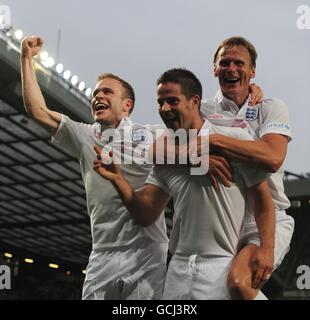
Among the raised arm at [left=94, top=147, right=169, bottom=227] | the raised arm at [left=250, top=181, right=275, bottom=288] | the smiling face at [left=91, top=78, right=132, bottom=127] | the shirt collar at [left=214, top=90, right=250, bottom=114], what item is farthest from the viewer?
the smiling face at [left=91, top=78, right=132, bottom=127]

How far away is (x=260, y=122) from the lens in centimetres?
303

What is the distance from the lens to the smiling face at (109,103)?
3.36m

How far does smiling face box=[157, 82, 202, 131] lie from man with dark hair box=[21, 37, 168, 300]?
20.3 inches

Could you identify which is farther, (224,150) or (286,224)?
(286,224)

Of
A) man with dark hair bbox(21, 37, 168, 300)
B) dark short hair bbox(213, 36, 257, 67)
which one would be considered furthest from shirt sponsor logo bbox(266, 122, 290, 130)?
man with dark hair bbox(21, 37, 168, 300)

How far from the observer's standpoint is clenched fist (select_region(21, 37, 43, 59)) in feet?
11.0

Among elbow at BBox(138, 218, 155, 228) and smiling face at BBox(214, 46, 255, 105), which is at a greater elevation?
smiling face at BBox(214, 46, 255, 105)

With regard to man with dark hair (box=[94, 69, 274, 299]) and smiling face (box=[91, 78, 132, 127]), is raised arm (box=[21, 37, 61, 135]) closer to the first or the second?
smiling face (box=[91, 78, 132, 127])

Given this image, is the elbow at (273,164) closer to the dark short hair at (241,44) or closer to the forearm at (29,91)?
A: the dark short hair at (241,44)

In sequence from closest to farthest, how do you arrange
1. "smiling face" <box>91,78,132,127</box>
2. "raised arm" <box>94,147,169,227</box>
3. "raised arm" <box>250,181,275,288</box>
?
"raised arm" <box>250,181,275,288</box> → "raised arm" <box>94,147,169,227</box> → "smiling face" <box>91,78,132,127</box>
